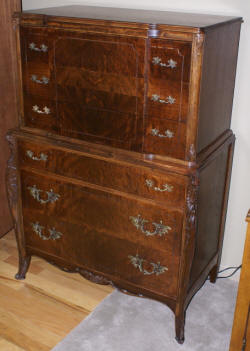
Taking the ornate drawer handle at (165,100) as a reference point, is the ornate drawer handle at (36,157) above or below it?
below

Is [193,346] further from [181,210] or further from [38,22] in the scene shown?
[38,22]

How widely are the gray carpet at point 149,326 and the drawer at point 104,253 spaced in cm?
23

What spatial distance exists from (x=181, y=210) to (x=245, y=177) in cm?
64

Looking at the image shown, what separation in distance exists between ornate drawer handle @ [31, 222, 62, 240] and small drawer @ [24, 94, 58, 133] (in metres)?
0.55

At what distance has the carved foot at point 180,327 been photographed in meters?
2.13

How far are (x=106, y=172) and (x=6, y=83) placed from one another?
113 cm

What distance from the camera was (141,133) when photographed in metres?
1.92

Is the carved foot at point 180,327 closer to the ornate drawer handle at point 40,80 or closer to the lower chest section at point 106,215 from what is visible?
the lower chest section at point 106,215

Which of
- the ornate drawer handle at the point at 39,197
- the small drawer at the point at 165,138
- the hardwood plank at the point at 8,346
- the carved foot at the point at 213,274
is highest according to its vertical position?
the small drawer at the point at 165,138

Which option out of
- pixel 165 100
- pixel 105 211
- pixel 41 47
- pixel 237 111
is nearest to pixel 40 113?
pixel 41 47

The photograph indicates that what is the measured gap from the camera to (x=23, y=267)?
2.56 m

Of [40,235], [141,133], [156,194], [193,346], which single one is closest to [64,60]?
[141,133]

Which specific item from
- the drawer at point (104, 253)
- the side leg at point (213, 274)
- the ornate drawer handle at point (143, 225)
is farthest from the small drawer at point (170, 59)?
the side leg at point (213, 274)

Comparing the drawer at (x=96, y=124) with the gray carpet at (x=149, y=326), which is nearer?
the drawer at (x=96, y=124)
